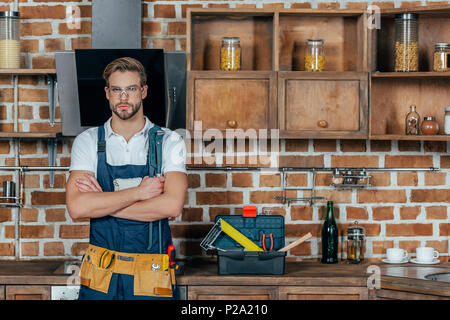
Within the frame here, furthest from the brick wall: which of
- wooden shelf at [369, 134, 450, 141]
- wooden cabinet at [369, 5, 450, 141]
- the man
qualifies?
the man

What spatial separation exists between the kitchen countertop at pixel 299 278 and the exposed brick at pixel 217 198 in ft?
1.39

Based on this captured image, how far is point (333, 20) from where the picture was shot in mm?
3328

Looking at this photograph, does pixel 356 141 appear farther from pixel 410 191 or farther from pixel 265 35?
pixel 265 35

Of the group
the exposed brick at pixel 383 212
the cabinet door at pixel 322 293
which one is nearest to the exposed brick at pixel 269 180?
the exposed brick at pixel 383 212

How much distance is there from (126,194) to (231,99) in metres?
0.78

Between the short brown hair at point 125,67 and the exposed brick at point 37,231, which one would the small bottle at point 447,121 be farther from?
the exposed brick at point 37,231

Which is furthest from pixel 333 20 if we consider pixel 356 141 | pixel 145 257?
pixel 145 257

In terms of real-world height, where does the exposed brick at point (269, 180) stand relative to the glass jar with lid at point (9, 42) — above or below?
below

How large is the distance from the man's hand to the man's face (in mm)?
323

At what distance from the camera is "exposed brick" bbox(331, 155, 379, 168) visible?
343 cm

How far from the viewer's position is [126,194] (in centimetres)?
266

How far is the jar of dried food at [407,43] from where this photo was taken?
3135 mm

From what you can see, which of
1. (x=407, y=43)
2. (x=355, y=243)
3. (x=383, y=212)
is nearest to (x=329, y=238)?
(x=355, y=243)

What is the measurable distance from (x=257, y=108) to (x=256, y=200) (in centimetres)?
55
